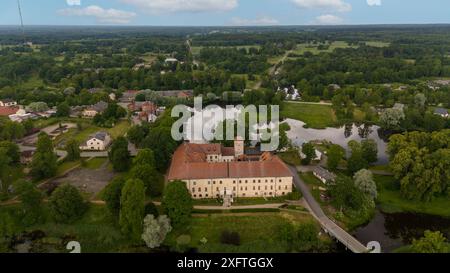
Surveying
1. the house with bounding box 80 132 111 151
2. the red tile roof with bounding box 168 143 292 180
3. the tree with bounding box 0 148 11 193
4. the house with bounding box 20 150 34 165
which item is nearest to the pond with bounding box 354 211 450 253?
the red tile roof with bounding box 168 143 292 180

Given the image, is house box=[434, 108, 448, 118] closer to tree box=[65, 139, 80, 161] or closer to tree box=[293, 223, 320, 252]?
tree box=[293, 223, 320, 252]

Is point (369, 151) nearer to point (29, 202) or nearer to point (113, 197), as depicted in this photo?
point (113, 197)

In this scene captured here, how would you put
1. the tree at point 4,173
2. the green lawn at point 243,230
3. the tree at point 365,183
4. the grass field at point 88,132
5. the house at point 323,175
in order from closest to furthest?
1. the green lawn at point 243,230
2. the tree at point 365,183
3. the tree at point 4,173
4. the house at point 323,175
5. the grass field at point 88,132

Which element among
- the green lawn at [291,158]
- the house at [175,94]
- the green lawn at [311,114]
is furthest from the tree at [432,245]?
the house at [175,94]

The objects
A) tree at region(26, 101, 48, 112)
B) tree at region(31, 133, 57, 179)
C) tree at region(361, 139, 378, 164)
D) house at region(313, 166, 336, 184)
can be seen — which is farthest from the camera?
tree at region(26, 101, 48, 112)

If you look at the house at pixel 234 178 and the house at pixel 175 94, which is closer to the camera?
the house at pixel 234 178

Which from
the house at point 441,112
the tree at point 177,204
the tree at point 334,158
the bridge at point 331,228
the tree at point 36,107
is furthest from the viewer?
the tree at point 36,107

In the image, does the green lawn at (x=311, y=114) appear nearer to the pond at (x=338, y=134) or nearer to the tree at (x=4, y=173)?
the pond at (x=338, y=134)

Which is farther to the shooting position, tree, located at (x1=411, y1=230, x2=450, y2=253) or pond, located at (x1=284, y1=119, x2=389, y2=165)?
pond, located at (x1=284, y1=119, x2=389, y2=165)
